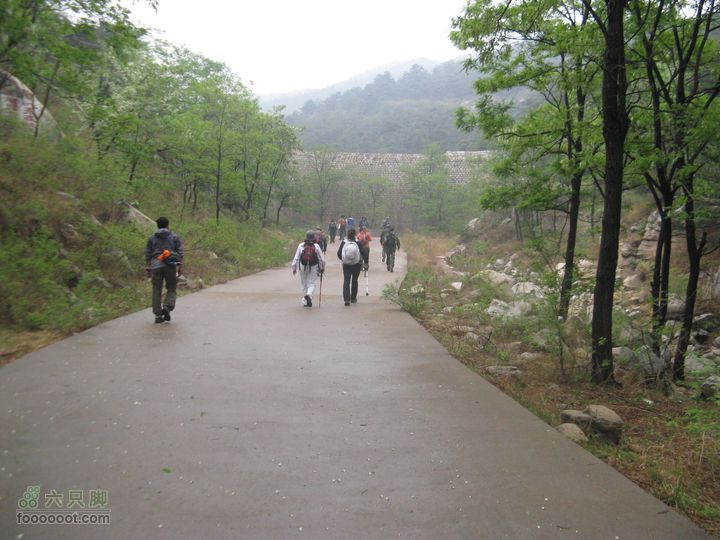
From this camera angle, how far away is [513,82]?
9.98 meters

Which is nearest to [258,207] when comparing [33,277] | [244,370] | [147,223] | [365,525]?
[147,223]

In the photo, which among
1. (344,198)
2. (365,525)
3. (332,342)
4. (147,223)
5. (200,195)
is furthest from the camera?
(344,198)

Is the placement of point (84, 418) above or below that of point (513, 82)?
below

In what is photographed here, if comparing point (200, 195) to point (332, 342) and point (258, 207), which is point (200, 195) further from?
point (332, 342)

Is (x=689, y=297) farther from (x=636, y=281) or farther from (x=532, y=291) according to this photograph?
(x=636, y=281)

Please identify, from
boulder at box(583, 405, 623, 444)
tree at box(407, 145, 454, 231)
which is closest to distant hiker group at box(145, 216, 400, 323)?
boulder at box(583, 405, 623, 444)

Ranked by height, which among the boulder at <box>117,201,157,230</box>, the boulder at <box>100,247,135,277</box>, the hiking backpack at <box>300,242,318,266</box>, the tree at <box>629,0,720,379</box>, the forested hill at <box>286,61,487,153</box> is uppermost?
the forested hill at <box>286,61,487,153</box>

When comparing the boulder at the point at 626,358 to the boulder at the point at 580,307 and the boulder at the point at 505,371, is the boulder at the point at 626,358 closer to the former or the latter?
the boulder at the point at 580,307

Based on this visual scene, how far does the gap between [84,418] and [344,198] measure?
46021 millimetres

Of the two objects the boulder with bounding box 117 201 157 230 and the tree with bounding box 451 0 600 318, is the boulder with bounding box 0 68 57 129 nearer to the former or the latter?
the boulder with bounding box 117 201 157 230

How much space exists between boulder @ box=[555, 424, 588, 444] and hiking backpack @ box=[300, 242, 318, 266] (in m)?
7.87

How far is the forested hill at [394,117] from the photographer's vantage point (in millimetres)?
83312

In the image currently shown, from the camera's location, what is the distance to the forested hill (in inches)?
3280

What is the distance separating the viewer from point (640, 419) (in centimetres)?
601
